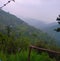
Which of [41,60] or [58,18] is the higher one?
[41,60]

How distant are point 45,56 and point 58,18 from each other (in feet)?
137

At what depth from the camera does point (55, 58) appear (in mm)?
5887

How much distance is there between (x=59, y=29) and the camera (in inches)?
1886

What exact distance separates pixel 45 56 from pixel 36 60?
277 millimetres

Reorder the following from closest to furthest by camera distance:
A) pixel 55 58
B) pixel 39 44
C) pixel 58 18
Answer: pixel 55 58 → pixel 39 44 → pixel 58 18

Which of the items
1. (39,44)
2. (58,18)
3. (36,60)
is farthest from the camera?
(58,18)

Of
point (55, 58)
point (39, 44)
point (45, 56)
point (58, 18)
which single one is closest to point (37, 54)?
point (45, 56)

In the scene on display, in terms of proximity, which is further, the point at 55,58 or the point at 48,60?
the point at 55,58

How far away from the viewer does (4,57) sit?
5410 mm

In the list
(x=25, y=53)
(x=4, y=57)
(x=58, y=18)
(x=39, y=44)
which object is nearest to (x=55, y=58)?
(x=25, y=53)

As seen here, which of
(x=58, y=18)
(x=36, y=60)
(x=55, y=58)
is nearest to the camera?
(x=36, y=60)

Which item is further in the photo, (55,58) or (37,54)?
(55,58)

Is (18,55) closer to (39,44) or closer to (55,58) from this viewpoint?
(55,58)

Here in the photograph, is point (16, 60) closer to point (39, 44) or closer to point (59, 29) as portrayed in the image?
point (39, 44)
